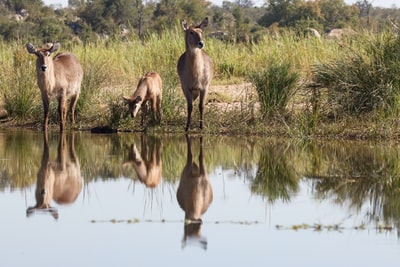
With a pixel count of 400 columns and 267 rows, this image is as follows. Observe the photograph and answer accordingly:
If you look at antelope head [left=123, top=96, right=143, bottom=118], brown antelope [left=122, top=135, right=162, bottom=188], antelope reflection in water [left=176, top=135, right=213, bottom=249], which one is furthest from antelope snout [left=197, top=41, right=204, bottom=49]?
antelope reflection in water [left=176, top=135, right=213, bottom=249]

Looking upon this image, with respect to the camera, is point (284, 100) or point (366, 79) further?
point (284, 100)

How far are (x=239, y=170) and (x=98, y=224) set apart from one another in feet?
9.85

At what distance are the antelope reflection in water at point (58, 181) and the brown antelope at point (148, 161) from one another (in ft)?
2.06

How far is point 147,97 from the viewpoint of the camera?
13.6 metres

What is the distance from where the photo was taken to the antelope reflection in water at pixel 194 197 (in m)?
6.90

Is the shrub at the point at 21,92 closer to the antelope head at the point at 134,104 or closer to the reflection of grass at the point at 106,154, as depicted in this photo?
the reflection of grass at the point at 106,154

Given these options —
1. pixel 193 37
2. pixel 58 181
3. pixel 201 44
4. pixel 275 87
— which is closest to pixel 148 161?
pixel 58 181

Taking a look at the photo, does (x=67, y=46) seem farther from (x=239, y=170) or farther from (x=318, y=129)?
(x=239, y=170)

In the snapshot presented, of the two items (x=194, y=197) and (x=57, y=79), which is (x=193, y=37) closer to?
(x=57, y=79)

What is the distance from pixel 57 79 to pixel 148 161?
3.85 m

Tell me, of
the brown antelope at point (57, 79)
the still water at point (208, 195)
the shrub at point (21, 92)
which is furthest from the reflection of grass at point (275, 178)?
the shrub at point (21, 92)

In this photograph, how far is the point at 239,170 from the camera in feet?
32.8

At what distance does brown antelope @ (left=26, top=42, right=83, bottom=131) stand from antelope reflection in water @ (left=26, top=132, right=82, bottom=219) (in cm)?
240

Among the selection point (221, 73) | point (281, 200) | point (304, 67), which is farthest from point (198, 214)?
point (221, 73)
